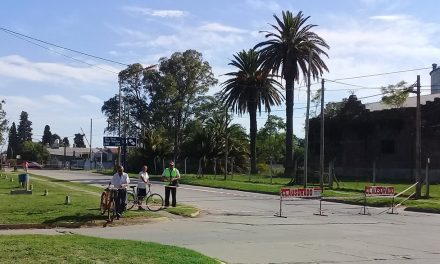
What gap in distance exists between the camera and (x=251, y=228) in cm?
1711

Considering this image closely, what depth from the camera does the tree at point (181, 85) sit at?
8356 cm

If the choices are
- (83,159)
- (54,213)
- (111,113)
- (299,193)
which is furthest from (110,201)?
(83,159)

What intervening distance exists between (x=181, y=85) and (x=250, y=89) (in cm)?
2365

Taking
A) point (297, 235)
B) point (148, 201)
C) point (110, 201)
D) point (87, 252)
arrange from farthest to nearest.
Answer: point (148, 201), point (110, 201), point (297, 235), point (87, 252)

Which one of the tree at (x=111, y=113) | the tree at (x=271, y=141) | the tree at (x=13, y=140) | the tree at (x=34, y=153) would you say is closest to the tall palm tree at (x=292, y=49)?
the tree at (x=271, y=141)

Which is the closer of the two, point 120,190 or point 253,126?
point 120,190

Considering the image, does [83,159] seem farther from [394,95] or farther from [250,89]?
[394,95]

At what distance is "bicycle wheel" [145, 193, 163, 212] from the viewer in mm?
22447

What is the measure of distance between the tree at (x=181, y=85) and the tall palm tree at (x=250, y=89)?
65.9 ft

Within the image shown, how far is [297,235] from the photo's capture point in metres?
15.5

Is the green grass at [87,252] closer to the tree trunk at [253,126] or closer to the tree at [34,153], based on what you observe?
the tree trunk at [253,126]

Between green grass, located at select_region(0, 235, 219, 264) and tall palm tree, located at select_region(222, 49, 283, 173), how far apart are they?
171 ft

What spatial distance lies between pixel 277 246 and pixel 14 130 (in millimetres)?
179562

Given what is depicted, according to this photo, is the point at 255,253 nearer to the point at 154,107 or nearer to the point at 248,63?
the point at 248,63
